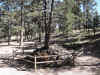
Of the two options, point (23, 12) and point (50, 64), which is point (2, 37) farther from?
point (50, 64)

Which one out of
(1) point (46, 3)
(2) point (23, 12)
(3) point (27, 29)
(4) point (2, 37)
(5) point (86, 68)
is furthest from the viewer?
(4) point (2, 37)

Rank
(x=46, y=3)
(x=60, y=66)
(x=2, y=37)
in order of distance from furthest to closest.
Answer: (x=2, y=37), (x=46, y=3), (x=60, y=66)

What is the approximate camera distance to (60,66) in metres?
12.3

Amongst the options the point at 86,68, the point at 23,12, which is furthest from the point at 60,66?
the point at 23,12

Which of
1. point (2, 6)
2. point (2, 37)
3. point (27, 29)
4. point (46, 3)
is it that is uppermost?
point (2, 6)

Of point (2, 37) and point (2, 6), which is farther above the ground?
point (2, 6)

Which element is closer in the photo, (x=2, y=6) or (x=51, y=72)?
(x=51, y=72)

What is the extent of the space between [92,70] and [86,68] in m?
0.67

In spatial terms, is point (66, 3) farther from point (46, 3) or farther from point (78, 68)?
point (78, 68)

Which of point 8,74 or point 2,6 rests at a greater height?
point 2,6

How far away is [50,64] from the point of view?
12477mm

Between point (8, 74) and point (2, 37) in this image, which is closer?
point (8, 74)

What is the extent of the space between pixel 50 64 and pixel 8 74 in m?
3.92

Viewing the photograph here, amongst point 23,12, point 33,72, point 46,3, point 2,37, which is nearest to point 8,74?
point 33,72
